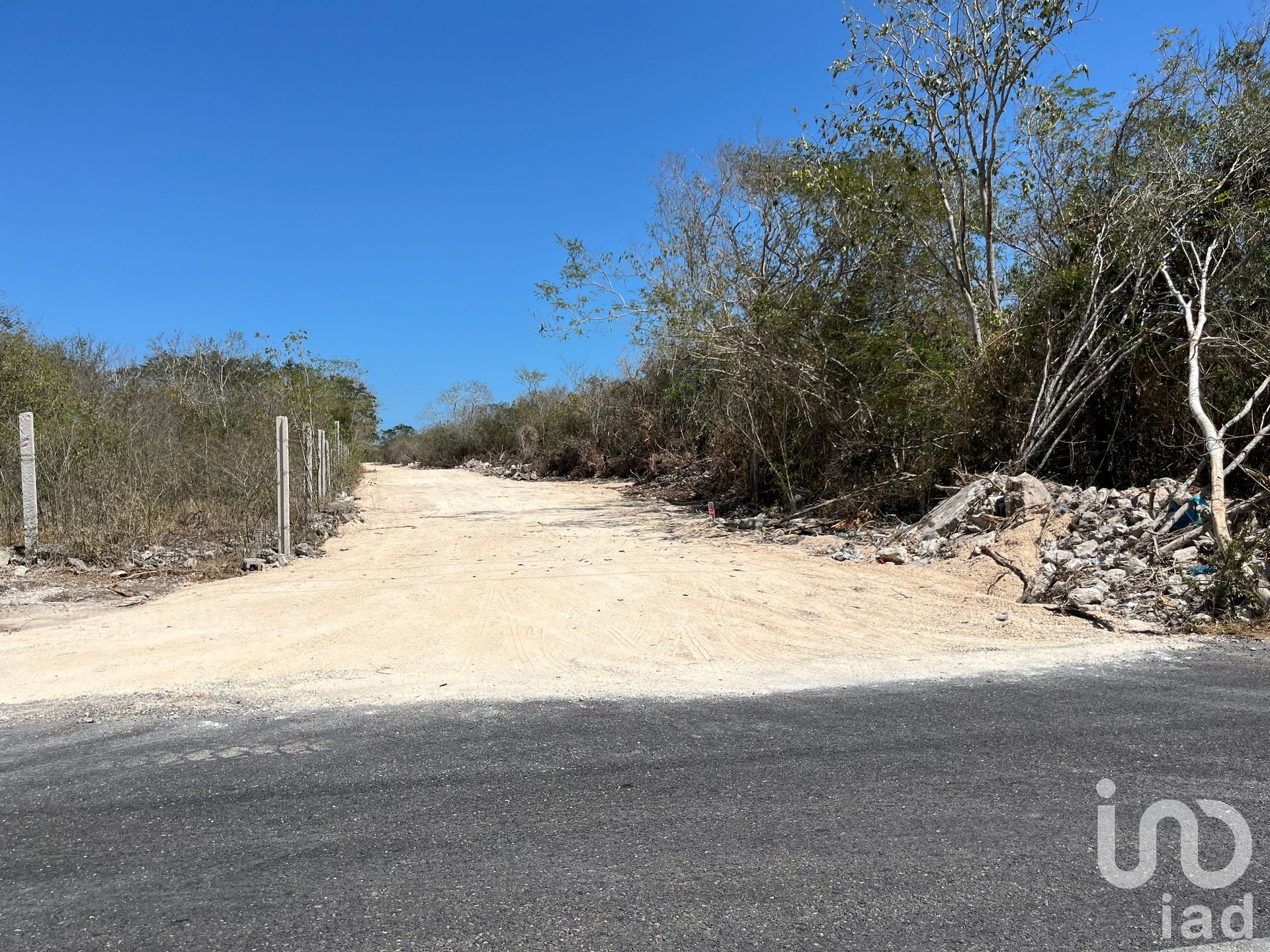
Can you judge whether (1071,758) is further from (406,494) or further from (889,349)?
(406,494)

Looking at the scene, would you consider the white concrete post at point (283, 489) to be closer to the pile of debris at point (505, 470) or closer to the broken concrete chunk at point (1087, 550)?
the broken concrete chunk at point (1087, 550)

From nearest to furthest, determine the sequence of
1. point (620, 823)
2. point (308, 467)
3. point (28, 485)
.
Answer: point (620, 823) → point (28, 485) → point (308, 467)

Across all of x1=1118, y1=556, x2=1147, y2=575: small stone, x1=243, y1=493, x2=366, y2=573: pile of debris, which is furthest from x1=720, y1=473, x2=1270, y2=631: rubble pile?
x1=243, y1=493, x2=366, y2=573: pile of debris

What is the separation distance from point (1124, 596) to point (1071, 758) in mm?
4255

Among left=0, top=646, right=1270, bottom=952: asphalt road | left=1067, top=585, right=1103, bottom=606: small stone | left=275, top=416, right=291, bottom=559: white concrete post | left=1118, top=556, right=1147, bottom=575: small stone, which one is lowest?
left=0, top=646, right=1270, bottom=952: asphalt road

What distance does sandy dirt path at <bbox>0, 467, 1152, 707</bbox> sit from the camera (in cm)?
503

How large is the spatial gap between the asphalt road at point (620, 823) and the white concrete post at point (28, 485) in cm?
619

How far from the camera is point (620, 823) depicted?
2.96 m

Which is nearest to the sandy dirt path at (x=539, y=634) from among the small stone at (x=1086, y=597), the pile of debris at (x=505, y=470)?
the small stone at (x=1086, y=597)

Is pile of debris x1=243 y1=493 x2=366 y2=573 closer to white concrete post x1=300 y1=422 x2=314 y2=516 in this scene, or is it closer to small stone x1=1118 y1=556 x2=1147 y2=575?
white concrete post x1=300 y1=422 x2=314 y2=516

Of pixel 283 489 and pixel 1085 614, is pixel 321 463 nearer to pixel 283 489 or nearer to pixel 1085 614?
pixel 283 489

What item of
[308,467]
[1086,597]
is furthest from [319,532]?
[1086,597]

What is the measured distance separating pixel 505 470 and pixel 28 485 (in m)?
28.0

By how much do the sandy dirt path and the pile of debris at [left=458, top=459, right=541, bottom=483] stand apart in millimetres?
22603
